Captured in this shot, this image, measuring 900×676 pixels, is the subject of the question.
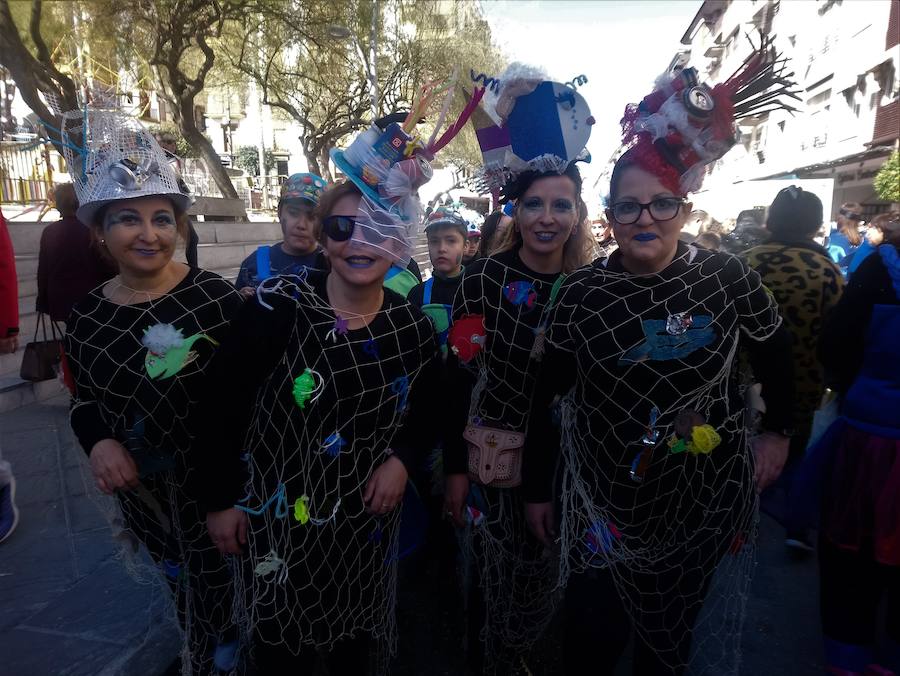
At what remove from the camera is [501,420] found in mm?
2207

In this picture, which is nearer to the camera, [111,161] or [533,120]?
[111,161]

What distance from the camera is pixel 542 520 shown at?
2.12 metres

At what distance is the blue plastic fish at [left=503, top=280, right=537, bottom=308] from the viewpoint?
2227 mm

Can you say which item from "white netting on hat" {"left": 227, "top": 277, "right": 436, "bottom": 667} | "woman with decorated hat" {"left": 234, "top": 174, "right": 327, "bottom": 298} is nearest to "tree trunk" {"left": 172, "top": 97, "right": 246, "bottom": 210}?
"woman with decorated hat" {"left": 234, "top": 174, "right": 327, "bottom": 298}

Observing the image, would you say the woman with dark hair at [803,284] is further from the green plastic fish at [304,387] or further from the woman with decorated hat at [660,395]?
the green plastic fish at [304,387]

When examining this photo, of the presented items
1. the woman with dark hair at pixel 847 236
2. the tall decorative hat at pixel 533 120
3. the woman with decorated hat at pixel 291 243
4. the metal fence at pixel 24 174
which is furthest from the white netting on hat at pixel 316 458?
the metal fence at pixel 24 174

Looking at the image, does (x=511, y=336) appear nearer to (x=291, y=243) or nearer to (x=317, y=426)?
(x=317, y=426)

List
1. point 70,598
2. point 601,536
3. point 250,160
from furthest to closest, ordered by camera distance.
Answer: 1. point 250,160
2. point 70,598
3. point 601,536

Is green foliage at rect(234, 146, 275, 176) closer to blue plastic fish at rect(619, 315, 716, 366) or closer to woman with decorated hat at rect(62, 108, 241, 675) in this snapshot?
woman with decorated hat at rect(62, 108, 241, 675)

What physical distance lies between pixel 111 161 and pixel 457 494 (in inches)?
62.9

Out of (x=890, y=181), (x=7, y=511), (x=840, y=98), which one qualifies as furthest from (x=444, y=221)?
(x=840, y=98)

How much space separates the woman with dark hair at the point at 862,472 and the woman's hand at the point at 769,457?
1.56 feet

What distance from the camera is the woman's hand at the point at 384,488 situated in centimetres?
185

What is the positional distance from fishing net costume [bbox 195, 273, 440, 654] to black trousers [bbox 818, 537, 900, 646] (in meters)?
1.79
